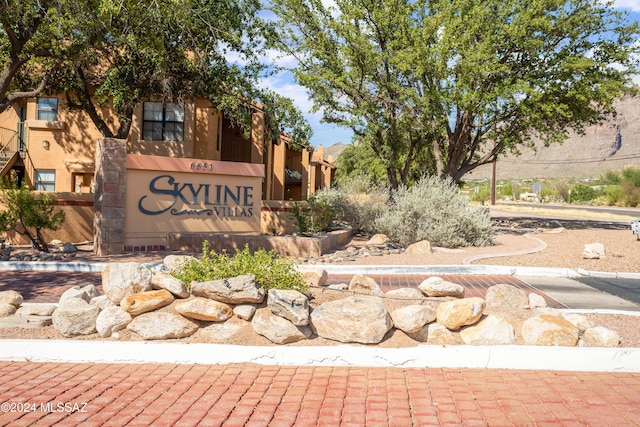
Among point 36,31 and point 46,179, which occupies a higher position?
point 36,31

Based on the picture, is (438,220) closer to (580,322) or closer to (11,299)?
(580,322)

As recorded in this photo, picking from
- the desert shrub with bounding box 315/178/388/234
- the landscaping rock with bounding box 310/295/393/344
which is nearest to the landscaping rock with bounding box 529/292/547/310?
the landscaping rock with bounding box 310/295/393/344

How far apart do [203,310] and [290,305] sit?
97cm

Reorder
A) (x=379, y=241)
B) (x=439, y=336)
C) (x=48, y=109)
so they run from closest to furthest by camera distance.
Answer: (x=439, y=336) → (x=379, y=241) → (x=48, y=109)

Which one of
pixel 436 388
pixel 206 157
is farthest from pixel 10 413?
pixel 206 157

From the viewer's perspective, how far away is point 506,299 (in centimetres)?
683

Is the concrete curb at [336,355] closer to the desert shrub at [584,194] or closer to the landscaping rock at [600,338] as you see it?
the landscaping rock at [600,338]

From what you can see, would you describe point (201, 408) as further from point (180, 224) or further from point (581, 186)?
point (581, 186)

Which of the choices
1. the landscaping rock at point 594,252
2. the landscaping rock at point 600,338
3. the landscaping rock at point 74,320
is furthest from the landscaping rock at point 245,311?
the landscaping rock at point 594,252

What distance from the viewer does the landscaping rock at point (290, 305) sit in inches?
220

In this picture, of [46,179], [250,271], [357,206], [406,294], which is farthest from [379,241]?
[46,179]

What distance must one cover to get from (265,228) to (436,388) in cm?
1505

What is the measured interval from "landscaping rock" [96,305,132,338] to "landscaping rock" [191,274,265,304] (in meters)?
0.87

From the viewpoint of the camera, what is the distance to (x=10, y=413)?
13.3ft
